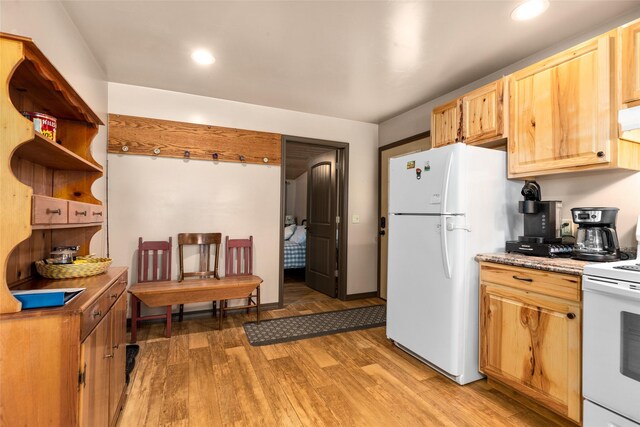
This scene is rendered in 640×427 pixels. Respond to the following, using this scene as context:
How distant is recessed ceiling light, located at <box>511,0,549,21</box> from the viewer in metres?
1.81

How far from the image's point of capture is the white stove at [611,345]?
136cm

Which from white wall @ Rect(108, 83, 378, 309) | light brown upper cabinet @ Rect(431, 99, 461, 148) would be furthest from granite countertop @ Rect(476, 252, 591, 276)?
white wall @ Rect(108, 83, 378, 309)

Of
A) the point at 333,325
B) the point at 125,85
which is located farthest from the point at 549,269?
the point at 125,85

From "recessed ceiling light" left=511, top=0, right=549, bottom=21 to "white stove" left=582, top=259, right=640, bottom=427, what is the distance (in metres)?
1.53

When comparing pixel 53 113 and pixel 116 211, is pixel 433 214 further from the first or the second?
pixel 116 211

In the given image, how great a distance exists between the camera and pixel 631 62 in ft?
5.42

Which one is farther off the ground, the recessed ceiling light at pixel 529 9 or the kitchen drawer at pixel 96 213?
the recessed ceiling light at pixel 529 9

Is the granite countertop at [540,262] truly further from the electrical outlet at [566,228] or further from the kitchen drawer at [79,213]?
the kitchen drawer at [79,213]

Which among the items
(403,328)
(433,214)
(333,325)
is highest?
(433,214)

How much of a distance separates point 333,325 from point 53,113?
9.21ft

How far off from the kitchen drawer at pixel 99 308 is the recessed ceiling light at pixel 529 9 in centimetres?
270

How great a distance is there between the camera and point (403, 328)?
8.47ft

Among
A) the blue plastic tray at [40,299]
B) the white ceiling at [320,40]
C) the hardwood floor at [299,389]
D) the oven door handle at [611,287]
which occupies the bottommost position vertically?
the hardwood floor at [299,389]

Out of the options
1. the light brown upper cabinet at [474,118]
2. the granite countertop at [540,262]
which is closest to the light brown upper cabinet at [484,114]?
the light brown upper cabinet at [474,118]
